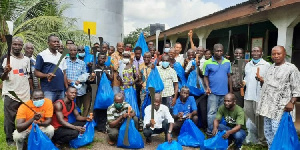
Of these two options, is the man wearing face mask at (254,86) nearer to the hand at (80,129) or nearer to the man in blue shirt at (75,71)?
the hand at (80,129)

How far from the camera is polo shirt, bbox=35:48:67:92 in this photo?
12.7 feet

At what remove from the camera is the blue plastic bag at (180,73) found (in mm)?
4984

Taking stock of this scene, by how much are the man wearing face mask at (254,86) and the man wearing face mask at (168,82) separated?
1.25 m

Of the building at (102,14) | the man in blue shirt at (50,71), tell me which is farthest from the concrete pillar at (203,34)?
the building at (102,14)

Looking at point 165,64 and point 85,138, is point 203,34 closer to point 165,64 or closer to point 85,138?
point 165,64

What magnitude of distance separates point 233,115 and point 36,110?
2939 millimetres

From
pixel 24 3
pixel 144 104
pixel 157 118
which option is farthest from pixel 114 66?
pixel 24 3

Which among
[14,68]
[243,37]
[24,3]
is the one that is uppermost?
[24,3]

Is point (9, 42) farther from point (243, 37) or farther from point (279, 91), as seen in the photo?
point (243, 37)

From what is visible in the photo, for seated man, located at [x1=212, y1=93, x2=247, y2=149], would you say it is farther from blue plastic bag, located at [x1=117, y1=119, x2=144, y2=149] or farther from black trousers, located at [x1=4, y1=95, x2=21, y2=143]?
black trousers, located at [x1=4, y1=95, x2=21, y2=143]

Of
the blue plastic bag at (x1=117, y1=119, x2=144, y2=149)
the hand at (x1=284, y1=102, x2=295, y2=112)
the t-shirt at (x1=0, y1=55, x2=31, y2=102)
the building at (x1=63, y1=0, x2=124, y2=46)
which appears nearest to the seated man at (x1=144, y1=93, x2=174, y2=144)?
the blue plastic bag at (x1=117, y1=119, x2=144, y2=149)

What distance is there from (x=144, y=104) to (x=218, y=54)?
1.63 metres

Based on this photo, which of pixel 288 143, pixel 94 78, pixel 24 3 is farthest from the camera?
pixel 24 3

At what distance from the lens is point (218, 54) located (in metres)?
4.30
